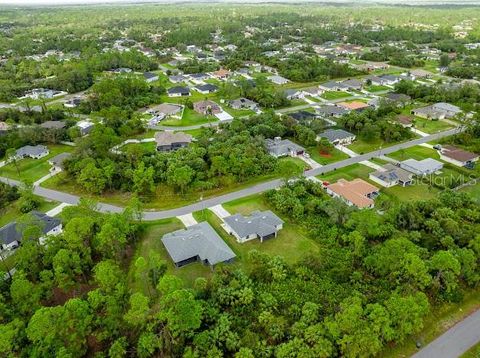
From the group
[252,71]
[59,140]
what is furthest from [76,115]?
[252,71]

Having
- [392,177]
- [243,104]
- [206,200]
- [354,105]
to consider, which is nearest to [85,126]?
[243,104]

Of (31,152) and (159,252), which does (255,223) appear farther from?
(31,152)

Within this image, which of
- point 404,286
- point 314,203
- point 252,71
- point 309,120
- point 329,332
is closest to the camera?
point 329,332

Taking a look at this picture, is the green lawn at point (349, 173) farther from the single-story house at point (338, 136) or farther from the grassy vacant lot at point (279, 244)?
the grassy vacant lot at point (279, 244)

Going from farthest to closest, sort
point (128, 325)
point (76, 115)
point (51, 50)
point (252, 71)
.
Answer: point (51, 50)
point (252, 71)
point (76, 115)
point (128, 325)

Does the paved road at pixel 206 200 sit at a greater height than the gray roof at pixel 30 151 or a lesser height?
lesser

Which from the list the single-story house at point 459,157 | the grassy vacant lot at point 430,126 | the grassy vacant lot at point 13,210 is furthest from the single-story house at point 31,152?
the grassy vacant lot at point 430,126

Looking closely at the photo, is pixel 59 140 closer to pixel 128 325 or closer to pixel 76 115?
pixel 76 115
